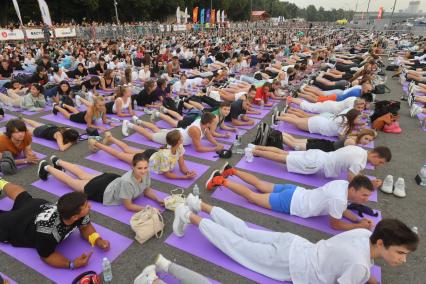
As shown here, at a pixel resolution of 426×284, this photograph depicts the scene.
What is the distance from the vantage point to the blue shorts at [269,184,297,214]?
12.8 feet

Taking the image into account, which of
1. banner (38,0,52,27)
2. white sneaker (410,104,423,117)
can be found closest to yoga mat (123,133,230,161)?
white sneaker (410,104,423,117)

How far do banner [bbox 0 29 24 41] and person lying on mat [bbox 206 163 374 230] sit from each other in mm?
22530

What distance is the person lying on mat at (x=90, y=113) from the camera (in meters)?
6.79

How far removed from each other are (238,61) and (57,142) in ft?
32.5

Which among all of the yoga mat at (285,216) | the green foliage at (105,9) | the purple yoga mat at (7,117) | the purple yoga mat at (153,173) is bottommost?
the yoga mat at (285,216)

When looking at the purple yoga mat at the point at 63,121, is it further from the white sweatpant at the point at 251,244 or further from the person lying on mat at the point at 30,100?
the white sweatpant at the point at 251,244

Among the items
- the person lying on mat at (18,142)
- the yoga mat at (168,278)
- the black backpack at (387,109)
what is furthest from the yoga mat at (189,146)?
the black backpack at (387,109)

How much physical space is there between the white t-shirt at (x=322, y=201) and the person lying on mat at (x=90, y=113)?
5029mm

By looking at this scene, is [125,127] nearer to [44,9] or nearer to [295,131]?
[295,131]

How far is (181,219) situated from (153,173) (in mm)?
1794

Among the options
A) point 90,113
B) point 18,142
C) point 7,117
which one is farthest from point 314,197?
point 7,117

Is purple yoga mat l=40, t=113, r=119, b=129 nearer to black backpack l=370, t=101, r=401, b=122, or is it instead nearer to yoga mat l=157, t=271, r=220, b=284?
yoga mat l=157, t=271, r=220, b=284

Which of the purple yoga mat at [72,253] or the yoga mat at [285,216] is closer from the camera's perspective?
the purple yoga mat at [72,253]

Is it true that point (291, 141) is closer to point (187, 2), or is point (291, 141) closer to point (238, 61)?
point (238, 61)
